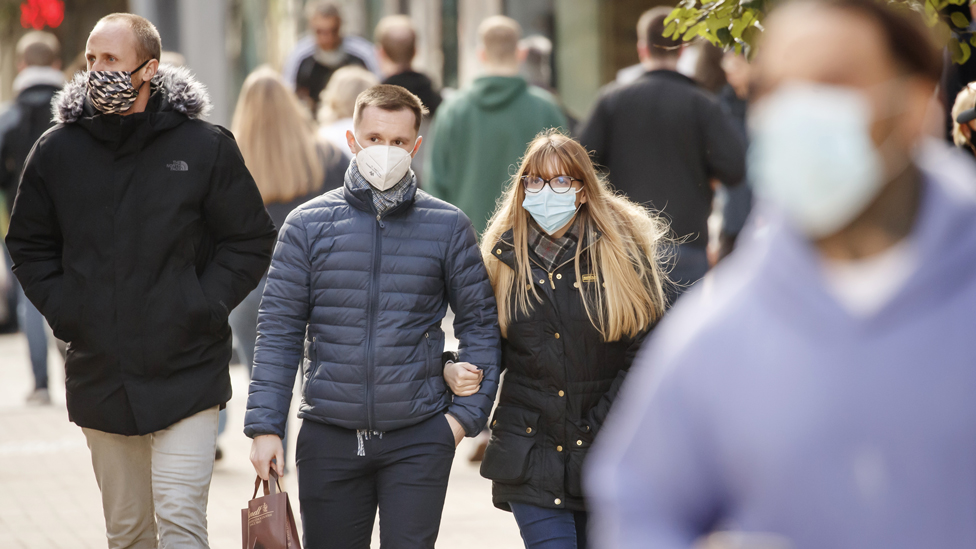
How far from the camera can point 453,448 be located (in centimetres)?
398

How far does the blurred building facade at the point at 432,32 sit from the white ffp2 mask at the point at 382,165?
5.32 metres

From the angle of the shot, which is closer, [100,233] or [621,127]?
[100,233]

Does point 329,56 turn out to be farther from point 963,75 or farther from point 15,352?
point 15,352

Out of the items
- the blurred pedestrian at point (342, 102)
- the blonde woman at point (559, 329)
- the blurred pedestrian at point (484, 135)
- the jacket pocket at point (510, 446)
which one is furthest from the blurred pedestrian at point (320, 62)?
the jacket pocket at point (510, 446)

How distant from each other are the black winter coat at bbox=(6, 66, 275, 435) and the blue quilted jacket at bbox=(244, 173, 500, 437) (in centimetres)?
35

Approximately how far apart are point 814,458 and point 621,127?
5.32 m

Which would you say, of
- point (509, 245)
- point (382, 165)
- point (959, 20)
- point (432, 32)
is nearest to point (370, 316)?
point (382, 165)

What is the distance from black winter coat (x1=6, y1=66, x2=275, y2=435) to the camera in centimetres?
410

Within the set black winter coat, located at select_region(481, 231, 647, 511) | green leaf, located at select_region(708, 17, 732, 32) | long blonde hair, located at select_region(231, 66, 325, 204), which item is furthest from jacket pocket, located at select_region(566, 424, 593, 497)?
long blonde hair, located at select_region(231, 66, 325, 204)

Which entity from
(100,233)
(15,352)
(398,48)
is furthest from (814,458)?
(15,352)

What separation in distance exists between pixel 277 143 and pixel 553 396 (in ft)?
10.9

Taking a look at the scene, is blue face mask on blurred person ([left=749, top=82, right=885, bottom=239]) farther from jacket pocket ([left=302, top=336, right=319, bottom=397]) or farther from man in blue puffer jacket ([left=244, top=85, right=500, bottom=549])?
jacket pocket ([left=302, top=336, right=319, bottom=397])

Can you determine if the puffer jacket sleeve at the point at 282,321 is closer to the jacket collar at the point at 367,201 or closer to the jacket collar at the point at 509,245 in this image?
the jacket collar at the point at 367,201

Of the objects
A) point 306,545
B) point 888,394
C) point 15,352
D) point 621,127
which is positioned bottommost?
point 15,352
